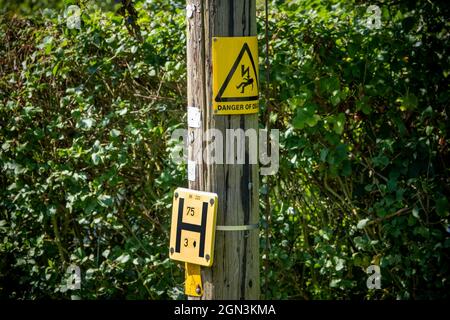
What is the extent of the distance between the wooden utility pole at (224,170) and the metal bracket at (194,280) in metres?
0.03

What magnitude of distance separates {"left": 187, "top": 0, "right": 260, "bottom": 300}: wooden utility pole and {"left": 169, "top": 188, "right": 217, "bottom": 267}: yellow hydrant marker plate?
42 millimetres

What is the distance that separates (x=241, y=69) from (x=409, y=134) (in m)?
1.70

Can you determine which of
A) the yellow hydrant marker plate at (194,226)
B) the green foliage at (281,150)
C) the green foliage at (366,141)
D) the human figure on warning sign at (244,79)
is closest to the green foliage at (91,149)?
the green foliage at (281,150)

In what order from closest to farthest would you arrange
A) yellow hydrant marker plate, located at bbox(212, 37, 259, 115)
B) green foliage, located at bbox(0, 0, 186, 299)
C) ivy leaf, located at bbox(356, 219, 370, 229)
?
1. yellow hydrant marker plate, located at bbox(212, 37, 259, 115)
2. ivy leaf, located at bbox(356, 219, 370, 229)
3. green foliage, located at bbox(0, 0, 186, 299)

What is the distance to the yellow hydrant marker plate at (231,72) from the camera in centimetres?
325

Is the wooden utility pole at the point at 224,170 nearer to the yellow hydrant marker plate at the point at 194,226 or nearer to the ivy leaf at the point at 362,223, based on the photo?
the yellow hydrant marker plate at the point at 194,226

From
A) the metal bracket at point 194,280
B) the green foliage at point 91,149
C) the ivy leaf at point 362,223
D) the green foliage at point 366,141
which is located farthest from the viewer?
the green foliage at point 91,149

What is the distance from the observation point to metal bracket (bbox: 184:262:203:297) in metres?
3.42

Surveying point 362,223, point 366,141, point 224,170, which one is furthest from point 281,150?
point 224,170

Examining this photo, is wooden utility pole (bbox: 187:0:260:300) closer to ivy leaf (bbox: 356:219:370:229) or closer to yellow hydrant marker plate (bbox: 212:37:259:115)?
yellow hydrant marker plate (bbox: 212:37:259:115)

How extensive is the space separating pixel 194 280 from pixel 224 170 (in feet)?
1.65

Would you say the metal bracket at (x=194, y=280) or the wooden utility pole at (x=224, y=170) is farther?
the metal bracket at (x=194, y=280)

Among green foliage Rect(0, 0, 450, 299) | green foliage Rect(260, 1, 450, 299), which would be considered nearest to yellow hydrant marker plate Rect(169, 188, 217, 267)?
green foliage Rect(0, 0, 450, 299)
